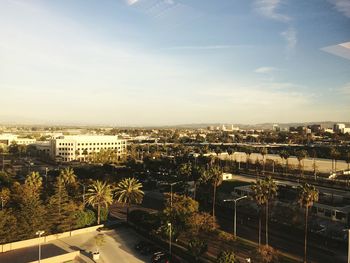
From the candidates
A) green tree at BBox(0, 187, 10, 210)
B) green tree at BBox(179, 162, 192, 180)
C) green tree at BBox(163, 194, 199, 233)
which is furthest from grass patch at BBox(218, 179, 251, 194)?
green tree at BBox(0, 187, 10, 210)

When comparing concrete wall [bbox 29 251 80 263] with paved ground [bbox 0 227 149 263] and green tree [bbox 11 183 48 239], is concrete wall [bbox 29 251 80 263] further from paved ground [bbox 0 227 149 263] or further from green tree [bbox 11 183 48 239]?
green tree [bbox 11 183 48 239]

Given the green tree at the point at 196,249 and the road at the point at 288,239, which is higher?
the green tree at the point at 196,249

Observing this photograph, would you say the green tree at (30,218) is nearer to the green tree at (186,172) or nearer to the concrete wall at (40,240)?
the concrete wall at (40,240)

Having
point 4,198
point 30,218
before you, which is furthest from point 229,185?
point 30,218

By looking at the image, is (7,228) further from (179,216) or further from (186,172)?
(186,172)

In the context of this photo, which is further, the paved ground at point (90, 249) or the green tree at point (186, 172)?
the green tree at point (186, 172)

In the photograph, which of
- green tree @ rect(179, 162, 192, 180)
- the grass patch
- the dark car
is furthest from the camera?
green tree @ rect(179, 162, 192, 180)

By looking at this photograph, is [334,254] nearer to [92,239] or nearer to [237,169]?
[92,239]

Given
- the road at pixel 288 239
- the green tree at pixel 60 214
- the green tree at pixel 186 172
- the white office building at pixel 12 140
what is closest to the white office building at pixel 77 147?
the white office building at pixel 12 140

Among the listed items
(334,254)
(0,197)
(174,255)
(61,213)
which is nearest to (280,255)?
(334,254)
